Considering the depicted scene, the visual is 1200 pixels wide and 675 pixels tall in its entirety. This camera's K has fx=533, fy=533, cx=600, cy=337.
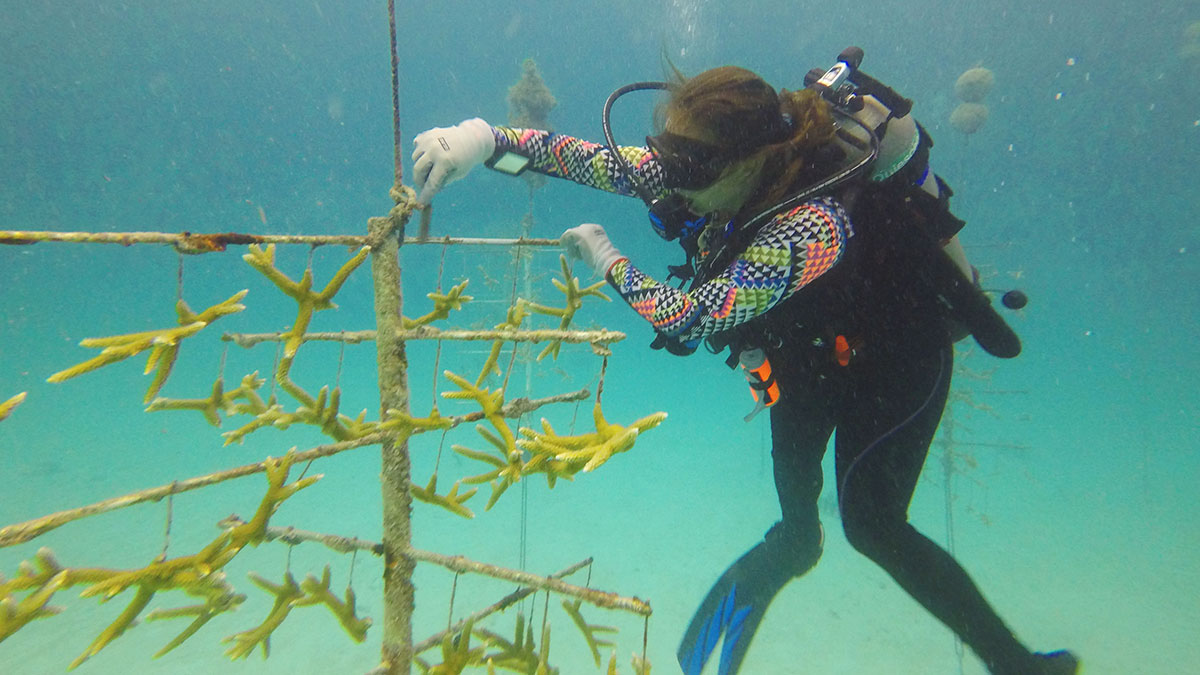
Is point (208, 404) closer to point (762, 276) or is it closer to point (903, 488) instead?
point (762, 276)

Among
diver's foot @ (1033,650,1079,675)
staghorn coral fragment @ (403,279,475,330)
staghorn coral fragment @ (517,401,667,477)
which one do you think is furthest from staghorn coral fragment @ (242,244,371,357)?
diver's foot @ (1033,650,1079,675)

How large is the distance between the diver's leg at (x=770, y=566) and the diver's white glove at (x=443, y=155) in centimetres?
242

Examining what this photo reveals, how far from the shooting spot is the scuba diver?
219 cm

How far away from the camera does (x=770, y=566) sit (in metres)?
3.65

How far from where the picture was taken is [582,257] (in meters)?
2.66

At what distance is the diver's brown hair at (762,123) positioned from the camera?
2.18 m

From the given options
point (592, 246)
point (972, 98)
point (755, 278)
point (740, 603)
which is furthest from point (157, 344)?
point (972, 98)

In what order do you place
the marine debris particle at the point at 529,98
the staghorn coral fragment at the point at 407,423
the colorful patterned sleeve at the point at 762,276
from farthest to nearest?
1. the marine debris particle at the point at 529,98
2. the colorful patterned sleeve at the point at 762,276
3. the staghorn coral fragment at the point at 407,423

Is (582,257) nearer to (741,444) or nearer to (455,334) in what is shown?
(455,334)

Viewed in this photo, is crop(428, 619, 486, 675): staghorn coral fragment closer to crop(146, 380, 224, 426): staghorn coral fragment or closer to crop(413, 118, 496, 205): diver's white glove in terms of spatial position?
crop(146, 380, 224, 426): staghorn coral fragment

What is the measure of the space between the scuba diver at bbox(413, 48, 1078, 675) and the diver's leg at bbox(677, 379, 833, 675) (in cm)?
4

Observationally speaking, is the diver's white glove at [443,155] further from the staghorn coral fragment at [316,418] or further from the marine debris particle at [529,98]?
the marine debris particle at [529,98]

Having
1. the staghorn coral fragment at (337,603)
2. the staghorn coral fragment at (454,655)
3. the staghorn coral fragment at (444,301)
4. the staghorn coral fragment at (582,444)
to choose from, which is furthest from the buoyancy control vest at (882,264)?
the staghorn coral fragment at (337,603)

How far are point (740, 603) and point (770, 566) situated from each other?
0.33 m
